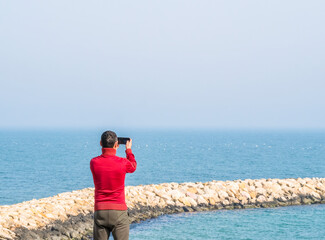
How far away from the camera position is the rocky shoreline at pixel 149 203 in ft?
53.7

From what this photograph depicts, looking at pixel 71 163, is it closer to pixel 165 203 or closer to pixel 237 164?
pixel 237 164

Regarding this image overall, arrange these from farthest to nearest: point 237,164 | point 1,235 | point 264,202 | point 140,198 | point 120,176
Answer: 1. point 237,164
2. point 264,202
3. point 140,198
4. point 1,235
5. point 120,176

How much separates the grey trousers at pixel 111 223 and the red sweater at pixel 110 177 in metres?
0.07

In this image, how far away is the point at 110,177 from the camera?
22.3ft

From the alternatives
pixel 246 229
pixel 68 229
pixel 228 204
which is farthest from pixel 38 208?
pixel 228 204

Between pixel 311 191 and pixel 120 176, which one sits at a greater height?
pixel 120 176

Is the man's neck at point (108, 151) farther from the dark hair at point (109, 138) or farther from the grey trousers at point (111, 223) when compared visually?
the grey trousers at point (111, 223)

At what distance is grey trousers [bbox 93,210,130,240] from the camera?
6844mm

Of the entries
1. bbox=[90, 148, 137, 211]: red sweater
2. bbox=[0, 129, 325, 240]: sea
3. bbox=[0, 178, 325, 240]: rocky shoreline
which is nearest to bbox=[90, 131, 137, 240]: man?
bbox=[90, 148, 137, 211]: red sweater

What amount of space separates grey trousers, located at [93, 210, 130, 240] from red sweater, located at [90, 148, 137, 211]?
2.9 inches

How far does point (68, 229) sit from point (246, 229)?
6622 millimetres

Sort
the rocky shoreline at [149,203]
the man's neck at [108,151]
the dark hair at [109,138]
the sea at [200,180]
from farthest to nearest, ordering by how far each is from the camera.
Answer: the sea at [200,180] < the rocky shoreline at [149,203] < the man's neck at [108,151] < the dark hair at [109,138]

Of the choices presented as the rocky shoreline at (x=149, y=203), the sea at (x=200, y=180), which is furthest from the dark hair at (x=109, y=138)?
the sea at (x=200, y=180)

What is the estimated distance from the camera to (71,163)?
7038 cm
